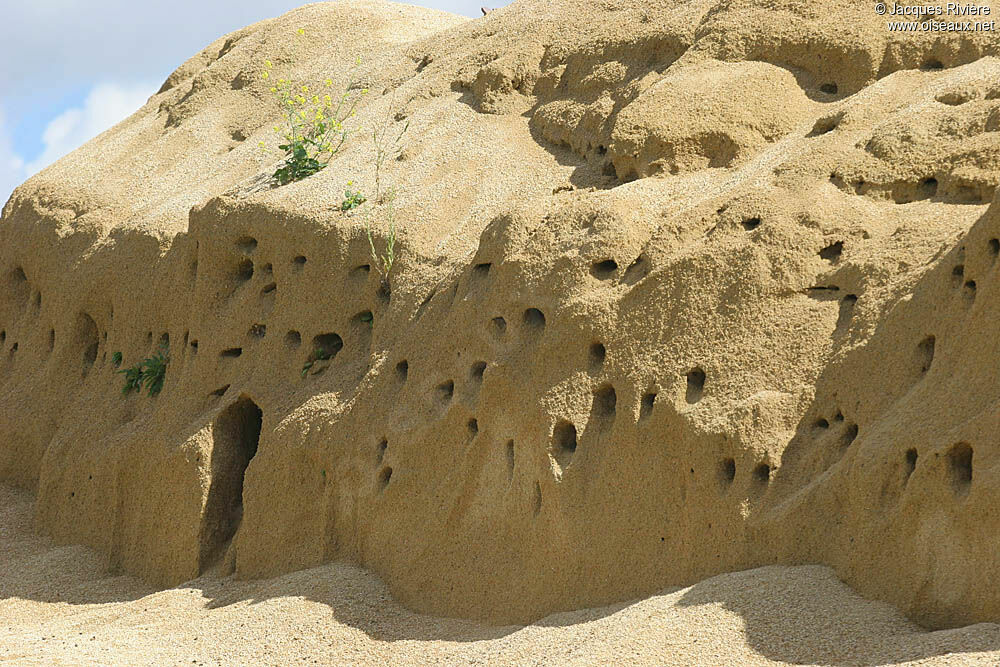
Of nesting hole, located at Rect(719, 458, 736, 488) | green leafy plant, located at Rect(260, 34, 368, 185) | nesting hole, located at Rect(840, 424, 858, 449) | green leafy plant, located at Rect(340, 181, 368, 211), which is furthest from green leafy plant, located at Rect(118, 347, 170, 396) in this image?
nesting hole, located at Rect(840, 424, 858, 449)

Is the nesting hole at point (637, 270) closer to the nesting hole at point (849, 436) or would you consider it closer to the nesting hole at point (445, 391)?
the nesting hole at point (445, 391)

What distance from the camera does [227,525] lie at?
8.22m

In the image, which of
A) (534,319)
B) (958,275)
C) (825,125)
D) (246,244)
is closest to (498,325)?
(534,319)

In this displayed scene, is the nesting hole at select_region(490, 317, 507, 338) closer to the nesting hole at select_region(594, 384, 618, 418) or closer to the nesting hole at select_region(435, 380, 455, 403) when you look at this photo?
the nesting hole at select_region(435, 380, 455, 403)

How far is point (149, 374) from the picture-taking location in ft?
30.5

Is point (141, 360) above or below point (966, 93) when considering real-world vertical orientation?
below

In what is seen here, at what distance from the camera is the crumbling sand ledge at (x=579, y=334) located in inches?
216

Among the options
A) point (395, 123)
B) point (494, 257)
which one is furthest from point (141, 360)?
point (494, 257)

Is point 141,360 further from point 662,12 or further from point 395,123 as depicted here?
point 662,12

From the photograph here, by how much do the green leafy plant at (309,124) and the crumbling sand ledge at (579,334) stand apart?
1.01 feet

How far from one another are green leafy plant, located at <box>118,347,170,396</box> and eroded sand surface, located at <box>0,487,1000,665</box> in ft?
4.01

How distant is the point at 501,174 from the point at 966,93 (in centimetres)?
299

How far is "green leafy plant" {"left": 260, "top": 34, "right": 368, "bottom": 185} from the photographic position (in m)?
9.23

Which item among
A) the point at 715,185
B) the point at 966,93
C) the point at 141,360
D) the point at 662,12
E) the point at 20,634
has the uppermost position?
the point at 662,12
